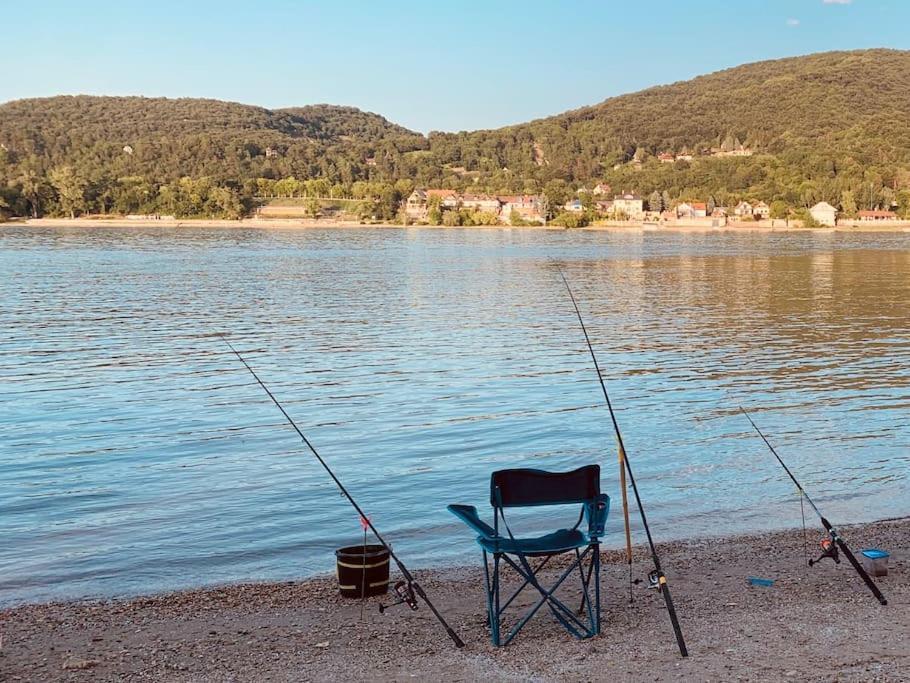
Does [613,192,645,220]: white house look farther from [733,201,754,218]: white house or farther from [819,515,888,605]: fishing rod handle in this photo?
[819,515,888,605]: fishing rod handle

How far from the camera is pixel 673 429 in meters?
14.4

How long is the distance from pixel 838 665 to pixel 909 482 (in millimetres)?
6370

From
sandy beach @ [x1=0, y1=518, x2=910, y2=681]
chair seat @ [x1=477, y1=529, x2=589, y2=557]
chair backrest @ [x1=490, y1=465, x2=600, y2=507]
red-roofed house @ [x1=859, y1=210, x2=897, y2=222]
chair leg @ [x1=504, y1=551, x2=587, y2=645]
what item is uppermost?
chair backrest @ [x1=490, y1=465, x2=600, y2=507]

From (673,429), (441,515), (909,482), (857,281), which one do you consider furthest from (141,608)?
(857,281)

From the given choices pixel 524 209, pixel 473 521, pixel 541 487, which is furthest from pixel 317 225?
pixel 541 487

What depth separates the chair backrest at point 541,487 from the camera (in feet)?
18.6

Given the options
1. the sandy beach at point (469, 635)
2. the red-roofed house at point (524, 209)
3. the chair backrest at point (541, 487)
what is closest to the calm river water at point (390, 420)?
the sandy beach at point (469, 635)

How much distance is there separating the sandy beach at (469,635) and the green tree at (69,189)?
170197 mm

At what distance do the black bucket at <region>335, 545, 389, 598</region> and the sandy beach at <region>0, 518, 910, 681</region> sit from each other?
9 cm

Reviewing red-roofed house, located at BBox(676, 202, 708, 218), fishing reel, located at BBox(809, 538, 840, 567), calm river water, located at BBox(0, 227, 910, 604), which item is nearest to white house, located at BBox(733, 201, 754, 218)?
red-roofed house, located at BBox(676, 202, 708, 218)

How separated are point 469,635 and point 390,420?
9131mm

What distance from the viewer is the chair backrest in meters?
5.68

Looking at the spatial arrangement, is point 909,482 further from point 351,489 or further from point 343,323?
point 343,323

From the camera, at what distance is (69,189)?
165 m
